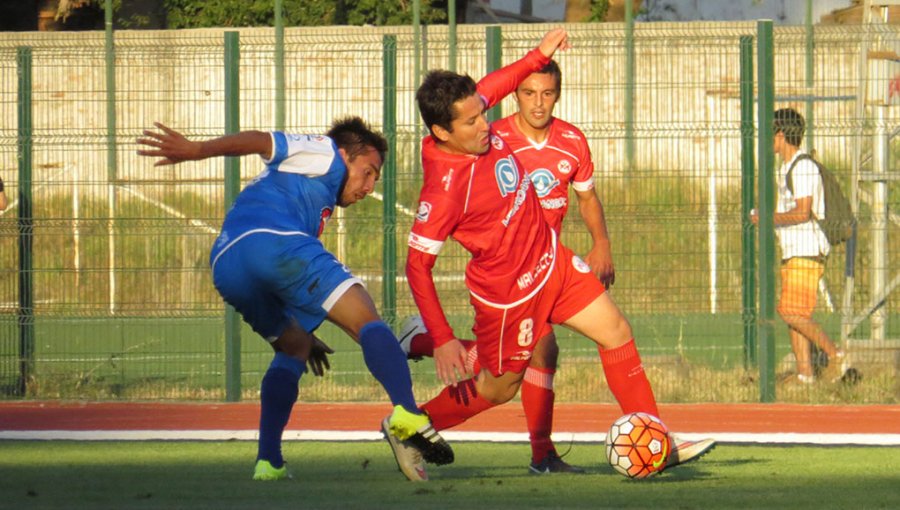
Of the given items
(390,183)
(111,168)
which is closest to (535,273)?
(390,183)

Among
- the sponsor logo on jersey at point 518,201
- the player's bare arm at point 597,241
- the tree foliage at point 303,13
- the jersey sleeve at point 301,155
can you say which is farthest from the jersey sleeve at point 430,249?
the tree foliage at point 303,13

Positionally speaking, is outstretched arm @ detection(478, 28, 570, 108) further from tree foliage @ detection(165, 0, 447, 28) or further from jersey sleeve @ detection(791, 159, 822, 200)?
tree foliage @ detection(165, 0, 447, 28)

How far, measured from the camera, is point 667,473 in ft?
25.2

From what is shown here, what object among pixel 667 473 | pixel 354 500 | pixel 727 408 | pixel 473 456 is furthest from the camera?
pixel 727 408

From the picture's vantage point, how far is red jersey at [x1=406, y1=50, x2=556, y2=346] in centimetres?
713

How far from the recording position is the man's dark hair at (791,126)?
1238 cm

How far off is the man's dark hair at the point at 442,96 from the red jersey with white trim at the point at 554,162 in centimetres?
95

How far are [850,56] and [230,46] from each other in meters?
4.92

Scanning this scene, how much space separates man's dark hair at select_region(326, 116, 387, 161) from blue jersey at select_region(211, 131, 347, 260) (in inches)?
4.9

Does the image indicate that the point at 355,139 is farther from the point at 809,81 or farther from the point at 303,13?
the point at 303,13

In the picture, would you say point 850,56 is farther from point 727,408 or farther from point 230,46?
point 230,46

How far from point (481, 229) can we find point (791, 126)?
584 cm

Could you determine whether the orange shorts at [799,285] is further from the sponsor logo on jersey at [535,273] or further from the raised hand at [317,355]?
the raised hand at [317,355]

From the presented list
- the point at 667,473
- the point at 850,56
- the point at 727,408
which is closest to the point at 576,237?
the point at 727,408
